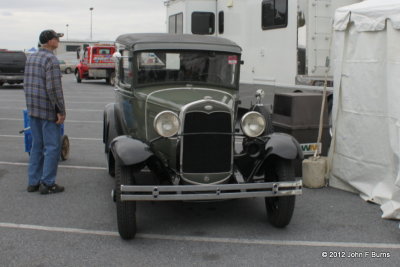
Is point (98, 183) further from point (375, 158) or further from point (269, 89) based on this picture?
point (269, 89)

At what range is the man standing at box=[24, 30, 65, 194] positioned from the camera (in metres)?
5.89

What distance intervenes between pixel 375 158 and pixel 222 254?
8.16 ft

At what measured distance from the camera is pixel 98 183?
674 cm

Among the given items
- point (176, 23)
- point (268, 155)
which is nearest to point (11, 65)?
point (176, 23)

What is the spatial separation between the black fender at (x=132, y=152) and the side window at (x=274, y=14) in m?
5.47

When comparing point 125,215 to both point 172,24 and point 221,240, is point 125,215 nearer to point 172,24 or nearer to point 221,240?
point 221,240

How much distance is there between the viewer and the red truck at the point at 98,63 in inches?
1040

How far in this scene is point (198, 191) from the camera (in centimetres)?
459

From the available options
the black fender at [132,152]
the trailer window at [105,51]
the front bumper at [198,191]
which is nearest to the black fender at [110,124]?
the black fender at [132,152]

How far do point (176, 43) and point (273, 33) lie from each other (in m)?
4.43

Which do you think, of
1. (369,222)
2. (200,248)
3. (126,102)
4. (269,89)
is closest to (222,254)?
(200,248)

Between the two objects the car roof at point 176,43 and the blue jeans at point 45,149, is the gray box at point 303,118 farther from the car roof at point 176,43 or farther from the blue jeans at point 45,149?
the blue jeans at point 45,149

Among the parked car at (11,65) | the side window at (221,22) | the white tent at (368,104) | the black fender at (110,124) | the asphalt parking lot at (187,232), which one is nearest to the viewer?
the asphalt parking lot at (187,232)

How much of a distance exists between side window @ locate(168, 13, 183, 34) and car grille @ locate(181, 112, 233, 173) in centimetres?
844
